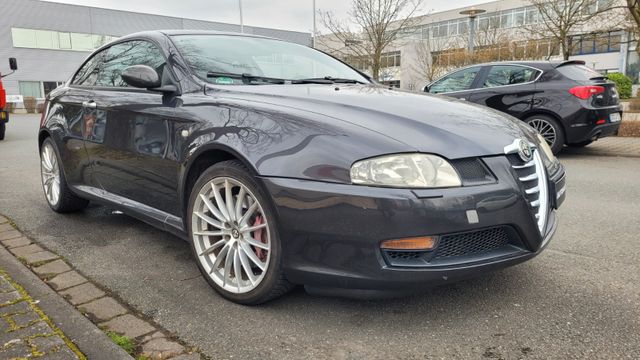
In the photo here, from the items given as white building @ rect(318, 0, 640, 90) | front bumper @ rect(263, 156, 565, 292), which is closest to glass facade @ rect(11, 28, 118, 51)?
white building @ rect(318, 0, 640, 90)

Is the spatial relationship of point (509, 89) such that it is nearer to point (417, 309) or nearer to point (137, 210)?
point (417, 309)

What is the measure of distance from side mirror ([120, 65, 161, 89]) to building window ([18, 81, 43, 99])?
1971 inches

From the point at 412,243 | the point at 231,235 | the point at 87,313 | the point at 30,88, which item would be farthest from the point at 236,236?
the point at 30,88

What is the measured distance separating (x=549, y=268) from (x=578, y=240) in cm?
76

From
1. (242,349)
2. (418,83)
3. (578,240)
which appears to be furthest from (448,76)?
(418,83)

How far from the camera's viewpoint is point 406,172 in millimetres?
2195

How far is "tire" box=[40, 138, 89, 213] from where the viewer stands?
440 cm

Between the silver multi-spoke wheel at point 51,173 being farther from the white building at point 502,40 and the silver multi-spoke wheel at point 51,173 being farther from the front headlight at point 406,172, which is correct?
the white building at point 502,40

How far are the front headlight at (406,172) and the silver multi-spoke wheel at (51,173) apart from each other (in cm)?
331

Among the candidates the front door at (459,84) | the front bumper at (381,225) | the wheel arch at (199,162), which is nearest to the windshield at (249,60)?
the wheel arch at (199,162)

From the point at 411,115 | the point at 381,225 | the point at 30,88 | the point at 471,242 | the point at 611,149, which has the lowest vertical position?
the point at 611,149

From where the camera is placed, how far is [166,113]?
307 centimetres

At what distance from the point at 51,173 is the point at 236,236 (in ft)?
9.32

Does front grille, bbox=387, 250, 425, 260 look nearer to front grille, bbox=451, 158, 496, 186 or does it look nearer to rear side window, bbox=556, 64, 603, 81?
front grille, bbox=451, 158, 496, 186
